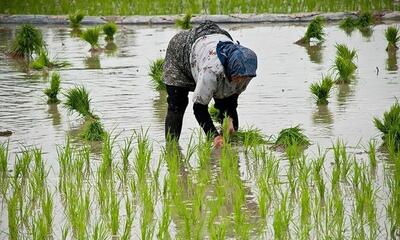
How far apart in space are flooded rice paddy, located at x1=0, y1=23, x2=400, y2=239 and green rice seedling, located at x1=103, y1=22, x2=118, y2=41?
0.77 feet

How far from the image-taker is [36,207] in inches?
234

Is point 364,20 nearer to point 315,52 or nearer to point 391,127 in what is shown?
point 315,52

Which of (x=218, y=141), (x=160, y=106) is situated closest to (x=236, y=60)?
(x=218, y=141)

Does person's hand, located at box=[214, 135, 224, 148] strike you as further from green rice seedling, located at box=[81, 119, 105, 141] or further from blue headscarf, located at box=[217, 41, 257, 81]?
green rice seedling, located at box=[81, 119, 105, 141]

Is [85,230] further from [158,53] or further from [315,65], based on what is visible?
[158,53]

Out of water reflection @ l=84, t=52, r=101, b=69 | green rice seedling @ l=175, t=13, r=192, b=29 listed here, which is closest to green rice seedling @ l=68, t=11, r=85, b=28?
green rice seedling @ l=175, t=13, r=192, b=29

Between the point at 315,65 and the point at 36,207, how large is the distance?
577 cm

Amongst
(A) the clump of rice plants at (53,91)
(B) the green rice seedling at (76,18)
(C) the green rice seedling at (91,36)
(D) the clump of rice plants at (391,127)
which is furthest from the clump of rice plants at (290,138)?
(B) the green rice seedling at (76,18)

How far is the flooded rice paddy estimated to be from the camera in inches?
216

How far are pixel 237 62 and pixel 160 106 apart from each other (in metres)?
2.57

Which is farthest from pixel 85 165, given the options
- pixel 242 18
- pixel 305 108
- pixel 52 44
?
pixel 242 18

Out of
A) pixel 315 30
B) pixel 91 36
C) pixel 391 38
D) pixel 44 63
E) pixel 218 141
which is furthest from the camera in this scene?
pixel 91 36

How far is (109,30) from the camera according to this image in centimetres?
1351

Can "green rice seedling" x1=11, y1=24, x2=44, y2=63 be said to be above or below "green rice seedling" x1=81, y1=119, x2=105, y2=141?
above
